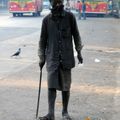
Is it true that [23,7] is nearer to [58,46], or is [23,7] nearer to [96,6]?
[96,6]

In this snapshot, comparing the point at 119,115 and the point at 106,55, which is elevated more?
the point at 119,115

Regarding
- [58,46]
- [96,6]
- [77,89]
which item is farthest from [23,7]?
[58,46]

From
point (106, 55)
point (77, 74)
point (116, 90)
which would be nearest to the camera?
point (116, 90)

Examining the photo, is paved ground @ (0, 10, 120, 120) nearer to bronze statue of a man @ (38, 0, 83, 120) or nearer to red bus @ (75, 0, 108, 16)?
bronze statue of a man @ (38, 0, 83, 120)

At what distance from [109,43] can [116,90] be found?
1234 cm

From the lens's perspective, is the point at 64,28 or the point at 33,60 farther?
the point at 33,60

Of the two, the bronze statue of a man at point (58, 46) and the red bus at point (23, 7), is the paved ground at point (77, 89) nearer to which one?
the bronze statue of a man at point (58, 46)

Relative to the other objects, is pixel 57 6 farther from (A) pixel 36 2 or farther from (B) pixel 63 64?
(A) pixel 36 2

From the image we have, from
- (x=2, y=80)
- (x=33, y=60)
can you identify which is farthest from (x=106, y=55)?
(x=2, y=80)

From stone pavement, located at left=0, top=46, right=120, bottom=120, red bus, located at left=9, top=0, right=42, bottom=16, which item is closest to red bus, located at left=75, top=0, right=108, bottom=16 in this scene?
red bus, located at left=9, top=0, right=42, bottom=16

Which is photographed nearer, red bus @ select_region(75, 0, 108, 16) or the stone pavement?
the stone pavement

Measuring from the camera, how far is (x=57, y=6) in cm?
773

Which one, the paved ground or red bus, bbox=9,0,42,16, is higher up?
the paved ground

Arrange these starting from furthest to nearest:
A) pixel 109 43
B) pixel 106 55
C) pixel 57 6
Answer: pixel 109 43, pixel 106 55, pixel 57 6
